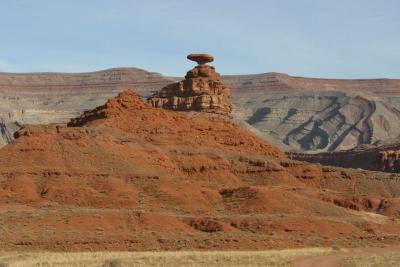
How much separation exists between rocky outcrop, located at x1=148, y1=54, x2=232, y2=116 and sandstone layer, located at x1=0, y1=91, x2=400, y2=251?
576cm

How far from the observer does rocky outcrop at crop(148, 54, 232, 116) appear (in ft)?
306

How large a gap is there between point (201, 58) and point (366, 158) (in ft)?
134

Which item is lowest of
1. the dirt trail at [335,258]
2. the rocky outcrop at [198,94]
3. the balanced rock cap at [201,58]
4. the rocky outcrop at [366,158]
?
the dirt trail at [335,258]

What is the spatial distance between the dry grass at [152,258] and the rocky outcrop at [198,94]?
140 ft

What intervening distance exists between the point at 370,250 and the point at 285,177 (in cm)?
2119

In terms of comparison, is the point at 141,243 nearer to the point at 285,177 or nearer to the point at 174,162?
the point at 174,162

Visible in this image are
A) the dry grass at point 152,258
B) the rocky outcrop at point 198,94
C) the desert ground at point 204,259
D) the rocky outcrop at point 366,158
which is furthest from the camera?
the rocky outcrop at point 366,158

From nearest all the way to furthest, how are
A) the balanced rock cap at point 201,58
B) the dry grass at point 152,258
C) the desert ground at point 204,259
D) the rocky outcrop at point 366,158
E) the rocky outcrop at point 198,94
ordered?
the dry grass at point 152,258 → the desert ground at point 204,259 → the rocky outcrop at point 198,94 → the balanced rock cap at point 201,58 → the rocky outcrop at point 366,158

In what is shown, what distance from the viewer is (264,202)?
217 feet

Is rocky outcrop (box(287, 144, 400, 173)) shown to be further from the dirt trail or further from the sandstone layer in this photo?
the dirt trail

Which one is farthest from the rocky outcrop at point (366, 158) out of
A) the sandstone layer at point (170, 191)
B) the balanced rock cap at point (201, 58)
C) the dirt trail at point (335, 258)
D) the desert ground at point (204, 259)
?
the desert ground at point (204, 259)

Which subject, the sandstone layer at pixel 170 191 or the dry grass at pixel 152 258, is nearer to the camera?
the dry grass at pixel 152 258

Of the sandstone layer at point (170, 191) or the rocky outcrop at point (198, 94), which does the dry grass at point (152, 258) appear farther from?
the rocky outcrop at point (198, 94)

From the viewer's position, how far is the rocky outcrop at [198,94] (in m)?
93.2
